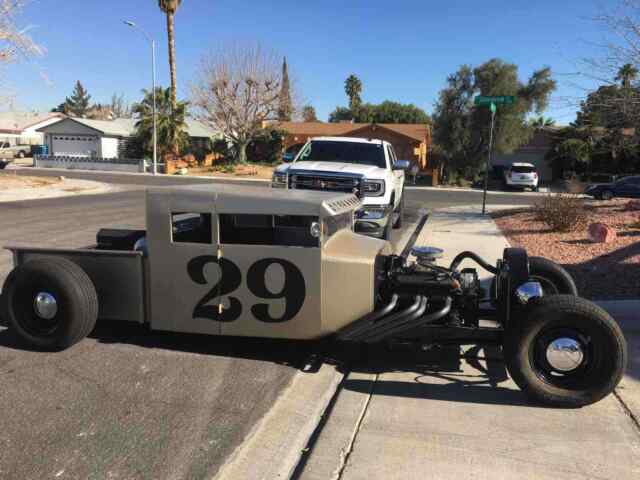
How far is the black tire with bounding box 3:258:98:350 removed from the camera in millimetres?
4344

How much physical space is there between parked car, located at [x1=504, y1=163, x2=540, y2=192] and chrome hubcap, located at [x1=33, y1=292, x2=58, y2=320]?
2953 centimetres

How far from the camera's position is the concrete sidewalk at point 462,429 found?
304 centimetres

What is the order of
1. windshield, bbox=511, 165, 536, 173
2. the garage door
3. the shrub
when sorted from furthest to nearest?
the garage door, windshield, bbox=511, 165, 536, 173, the shrub

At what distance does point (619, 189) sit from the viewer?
22766 mm

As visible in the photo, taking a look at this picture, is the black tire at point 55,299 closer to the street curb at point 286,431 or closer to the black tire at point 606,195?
the street curb at point 286,431

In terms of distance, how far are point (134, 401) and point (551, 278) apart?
3.69m

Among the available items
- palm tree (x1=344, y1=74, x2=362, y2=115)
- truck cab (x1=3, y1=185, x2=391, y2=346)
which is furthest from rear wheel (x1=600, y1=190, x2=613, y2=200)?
palm tree (x1=344, y1=74, x2=362, y2=115)

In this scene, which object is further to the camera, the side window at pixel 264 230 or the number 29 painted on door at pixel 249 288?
the side window at pixel 264 230

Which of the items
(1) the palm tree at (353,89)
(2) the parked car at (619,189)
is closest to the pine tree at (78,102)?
(1) the palm tree at (353,89)

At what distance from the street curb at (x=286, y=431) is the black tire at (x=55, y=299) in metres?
1.76

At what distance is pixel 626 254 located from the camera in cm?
825

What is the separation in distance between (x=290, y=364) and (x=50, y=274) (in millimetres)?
2053

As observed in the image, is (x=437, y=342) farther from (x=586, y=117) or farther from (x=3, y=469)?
(x=586, y=117)

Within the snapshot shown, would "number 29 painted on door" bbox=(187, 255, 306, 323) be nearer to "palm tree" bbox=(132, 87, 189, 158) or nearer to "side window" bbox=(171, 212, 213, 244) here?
"side window" bbox=(171, 212, 213, 244)
